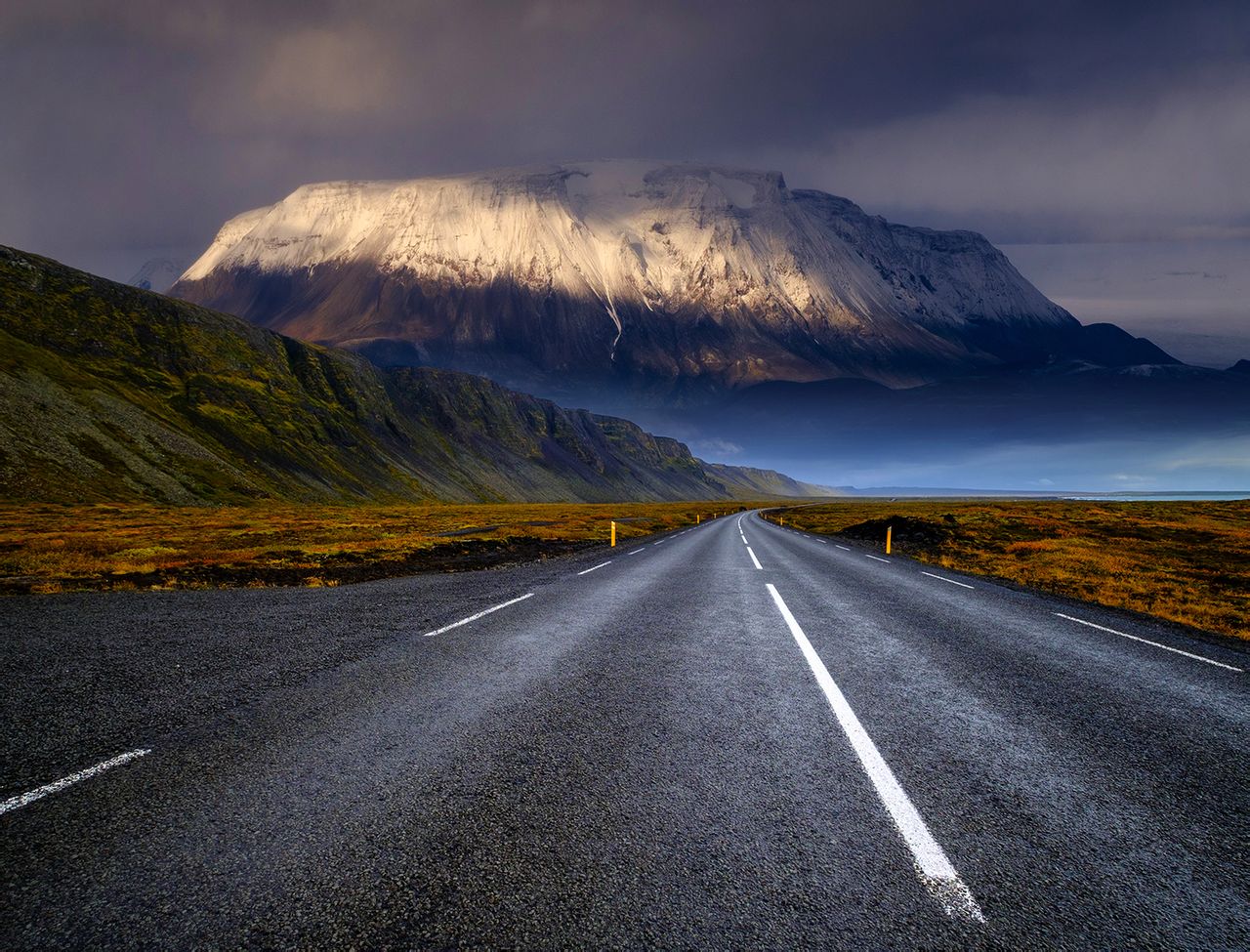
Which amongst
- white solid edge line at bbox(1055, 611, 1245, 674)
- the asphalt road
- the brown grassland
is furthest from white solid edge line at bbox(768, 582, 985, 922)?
the brown grassland

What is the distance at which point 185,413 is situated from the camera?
9988 centimetres

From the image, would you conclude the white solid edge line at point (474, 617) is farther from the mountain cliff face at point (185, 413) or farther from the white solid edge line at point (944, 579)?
the mountain cliff face at point (185, 413)

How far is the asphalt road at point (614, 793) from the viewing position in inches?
108

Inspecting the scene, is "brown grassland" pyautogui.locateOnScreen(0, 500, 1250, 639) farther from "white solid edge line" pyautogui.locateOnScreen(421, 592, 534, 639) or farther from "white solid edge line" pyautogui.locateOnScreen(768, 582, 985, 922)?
"white solid edge line" pyautogui.locateOnScreen(768, 582, 985, 922)

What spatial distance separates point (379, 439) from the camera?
141 m

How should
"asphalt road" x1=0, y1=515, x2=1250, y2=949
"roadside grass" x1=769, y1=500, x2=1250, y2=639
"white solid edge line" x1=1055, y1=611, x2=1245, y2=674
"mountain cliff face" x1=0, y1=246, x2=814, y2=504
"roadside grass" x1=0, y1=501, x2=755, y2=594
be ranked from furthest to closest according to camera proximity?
"mountain cliff face" x1=0, y1=246, x2=814, y2=504 < "roadside grass" x1=0, y1=501, x2=755, y2=594 < "roadside grass" x1=769, y1=500, x2=1250, y2=639 < "white solid edge line" x1=1055, y1=611, x2=1245, y2=674 < "asphalt road" x1=0, y1=515, x2=1250, y2=949

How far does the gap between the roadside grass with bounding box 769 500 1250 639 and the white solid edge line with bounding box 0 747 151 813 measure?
15670 millimetres

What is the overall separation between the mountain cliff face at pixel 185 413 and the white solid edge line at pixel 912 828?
79.8m

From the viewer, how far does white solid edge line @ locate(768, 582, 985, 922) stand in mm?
2863

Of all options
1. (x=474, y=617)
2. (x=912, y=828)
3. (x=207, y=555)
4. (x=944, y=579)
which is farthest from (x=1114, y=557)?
(x=207, y=555)

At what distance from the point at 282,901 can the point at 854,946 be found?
8.58 feet

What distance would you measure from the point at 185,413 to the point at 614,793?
4793 inches

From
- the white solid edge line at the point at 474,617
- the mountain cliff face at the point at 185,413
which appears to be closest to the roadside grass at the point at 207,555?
the white solid edge line at the point at 474,617

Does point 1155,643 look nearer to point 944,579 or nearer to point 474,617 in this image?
point 944,579
